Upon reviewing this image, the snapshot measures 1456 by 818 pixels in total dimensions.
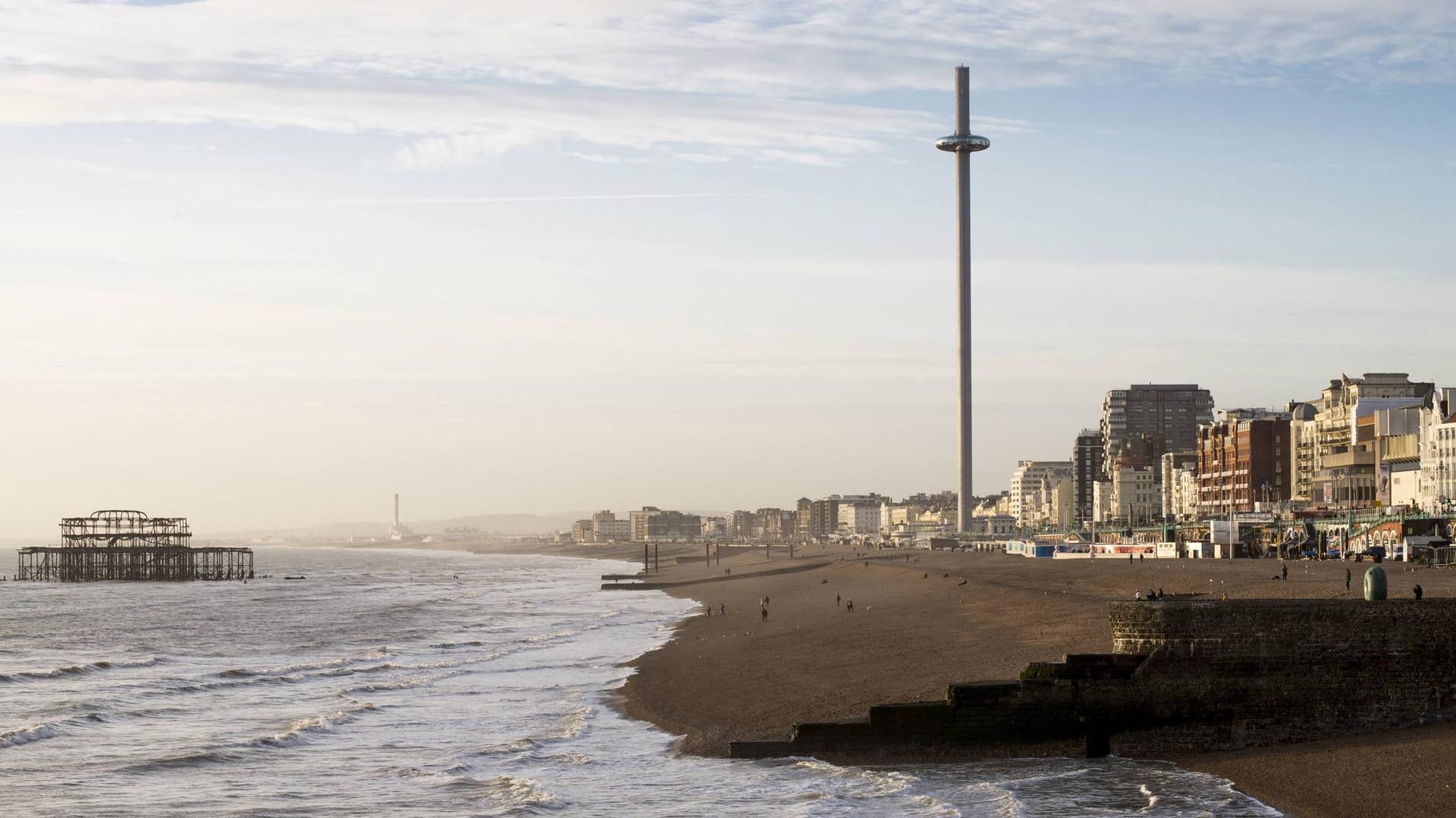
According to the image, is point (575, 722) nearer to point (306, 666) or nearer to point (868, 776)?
point (868, 776)

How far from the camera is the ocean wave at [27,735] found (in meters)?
41.9

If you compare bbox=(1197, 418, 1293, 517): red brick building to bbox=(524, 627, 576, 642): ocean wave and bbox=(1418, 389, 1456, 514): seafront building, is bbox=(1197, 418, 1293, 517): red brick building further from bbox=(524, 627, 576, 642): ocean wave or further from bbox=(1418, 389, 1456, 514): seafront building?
bbox=(524, 627, 576, 642): ocean wave

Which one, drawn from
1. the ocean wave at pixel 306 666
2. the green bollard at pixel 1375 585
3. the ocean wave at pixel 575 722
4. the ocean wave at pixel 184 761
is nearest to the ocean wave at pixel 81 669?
the ocean wave at pixel 306 666

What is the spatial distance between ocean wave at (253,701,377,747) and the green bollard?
27168 mm

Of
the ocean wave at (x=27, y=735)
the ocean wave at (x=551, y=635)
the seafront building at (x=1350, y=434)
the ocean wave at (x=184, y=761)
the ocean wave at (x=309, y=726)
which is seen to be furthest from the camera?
the seafront building at (x=1350, y=434)

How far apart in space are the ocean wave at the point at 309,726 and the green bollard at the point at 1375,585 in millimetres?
27168

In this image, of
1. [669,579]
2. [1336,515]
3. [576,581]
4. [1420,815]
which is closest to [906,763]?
[1420,815]

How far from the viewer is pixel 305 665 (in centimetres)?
6462

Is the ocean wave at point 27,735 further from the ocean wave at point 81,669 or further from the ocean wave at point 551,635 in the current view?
the ocean wave at point 551,635

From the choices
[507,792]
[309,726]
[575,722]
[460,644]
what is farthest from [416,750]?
[460,644]

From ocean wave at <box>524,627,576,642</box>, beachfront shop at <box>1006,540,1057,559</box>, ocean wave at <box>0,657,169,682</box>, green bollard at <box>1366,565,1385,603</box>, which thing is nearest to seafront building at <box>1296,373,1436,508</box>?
beachfront shop at <box>1006,540,1057,559</box>

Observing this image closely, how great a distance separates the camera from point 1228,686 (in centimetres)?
3191

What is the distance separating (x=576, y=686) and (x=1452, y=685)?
28882 millimetres

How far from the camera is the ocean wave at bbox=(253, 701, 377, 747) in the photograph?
40.6m
